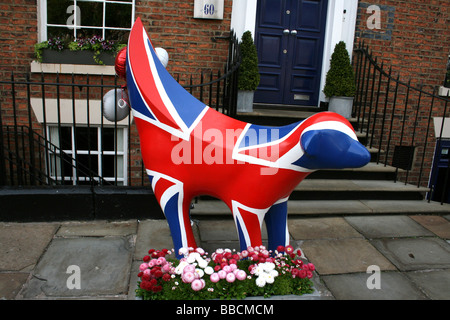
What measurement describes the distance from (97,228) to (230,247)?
1.37 m

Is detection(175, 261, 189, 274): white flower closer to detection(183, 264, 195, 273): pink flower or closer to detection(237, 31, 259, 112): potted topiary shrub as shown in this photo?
detection(183, 264, 195, 273): pink flower

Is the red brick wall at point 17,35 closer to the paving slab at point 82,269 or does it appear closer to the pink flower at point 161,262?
the paving slab at point 82,269

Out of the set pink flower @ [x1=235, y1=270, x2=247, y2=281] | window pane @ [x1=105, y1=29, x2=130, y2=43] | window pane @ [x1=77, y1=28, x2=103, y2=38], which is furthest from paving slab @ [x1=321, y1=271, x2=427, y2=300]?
window pane @ [x1=77, y1=28, x2=103, y2=38]

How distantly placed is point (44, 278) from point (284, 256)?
180 cm

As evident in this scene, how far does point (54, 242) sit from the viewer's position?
325 cm

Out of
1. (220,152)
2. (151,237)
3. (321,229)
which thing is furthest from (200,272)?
(321,229)

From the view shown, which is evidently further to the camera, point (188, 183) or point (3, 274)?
point (3, 274)

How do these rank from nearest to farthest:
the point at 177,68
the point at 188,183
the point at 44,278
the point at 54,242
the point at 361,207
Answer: the point at 188,183, the point at 44,278, the point at 54,242, the point at 361,207, the point at 177,68

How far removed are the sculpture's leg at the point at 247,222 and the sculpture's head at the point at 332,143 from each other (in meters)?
0.49

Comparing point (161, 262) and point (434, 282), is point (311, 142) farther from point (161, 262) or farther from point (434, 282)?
point (434, 282)

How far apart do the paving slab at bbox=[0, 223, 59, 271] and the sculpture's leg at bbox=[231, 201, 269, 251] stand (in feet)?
5.76

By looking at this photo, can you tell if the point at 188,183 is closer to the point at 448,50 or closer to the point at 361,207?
the point at 361,207
